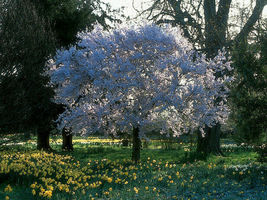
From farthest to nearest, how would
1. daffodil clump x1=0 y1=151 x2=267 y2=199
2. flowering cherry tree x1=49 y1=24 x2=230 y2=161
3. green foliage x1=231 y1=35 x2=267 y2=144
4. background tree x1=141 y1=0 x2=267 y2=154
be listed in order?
1. background tree x1=141 y1=0 x2=267 y2=154
2. flowering cherry tree x1=49 y1=24 x2=230 y2=161
3. green foliage x1=231 y1=35 x2=267 y2=144
4. daffodil clump x1=0 y1=151 x2=267 y2=199

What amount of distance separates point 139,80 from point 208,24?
6.86 m

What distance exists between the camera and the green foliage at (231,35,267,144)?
30.2 feet

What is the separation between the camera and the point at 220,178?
840cm

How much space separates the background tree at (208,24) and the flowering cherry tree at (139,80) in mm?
4429

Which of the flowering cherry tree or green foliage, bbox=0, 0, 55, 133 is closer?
the flowering cherry tree

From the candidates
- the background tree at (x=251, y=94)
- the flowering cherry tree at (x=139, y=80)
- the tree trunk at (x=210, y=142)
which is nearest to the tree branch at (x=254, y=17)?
the tree trunk at (x=210, y=142)

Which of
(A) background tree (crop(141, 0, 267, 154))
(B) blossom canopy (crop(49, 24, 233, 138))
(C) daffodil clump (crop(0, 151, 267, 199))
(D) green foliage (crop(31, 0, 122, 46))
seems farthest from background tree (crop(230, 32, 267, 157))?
(D) green foliage (crop(31, 0, 122, 46))

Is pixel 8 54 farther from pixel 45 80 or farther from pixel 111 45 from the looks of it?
pixel 45 80

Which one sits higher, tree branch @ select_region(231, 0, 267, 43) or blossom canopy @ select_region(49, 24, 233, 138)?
tree branch @ select_region(231, 0, 267, 43)

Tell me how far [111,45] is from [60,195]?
5.64 m

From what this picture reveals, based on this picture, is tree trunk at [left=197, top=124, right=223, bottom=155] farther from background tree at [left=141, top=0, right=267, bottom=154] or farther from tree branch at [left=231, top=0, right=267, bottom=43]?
tree branch at [left=231, top=0, right=267, bottom=43]

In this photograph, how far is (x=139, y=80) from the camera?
1026cm

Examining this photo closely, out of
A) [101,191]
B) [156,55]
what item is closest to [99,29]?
[156,55]

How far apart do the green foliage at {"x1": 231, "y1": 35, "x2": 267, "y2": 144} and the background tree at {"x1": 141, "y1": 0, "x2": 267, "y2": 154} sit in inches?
205
